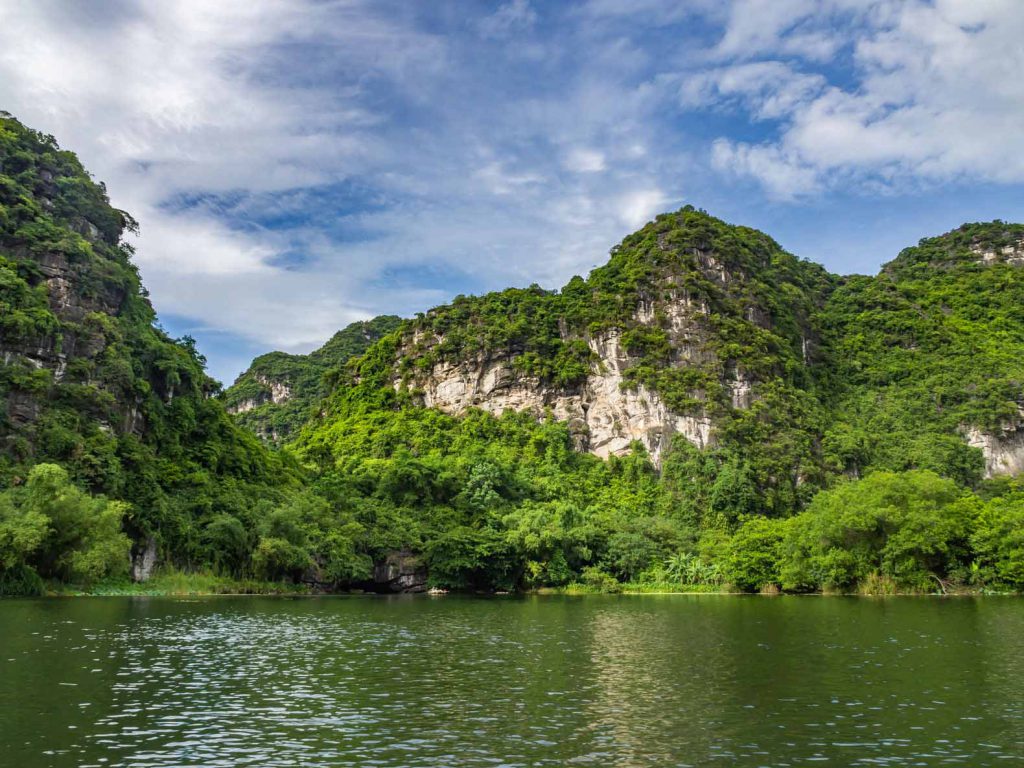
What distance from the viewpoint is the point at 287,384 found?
572ft

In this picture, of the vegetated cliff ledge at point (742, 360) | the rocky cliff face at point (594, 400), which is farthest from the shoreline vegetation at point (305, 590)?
the rocky cliff face at point (594, 400)

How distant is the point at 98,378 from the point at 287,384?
102 m

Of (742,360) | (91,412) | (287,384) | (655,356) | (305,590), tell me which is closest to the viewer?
(91,412)

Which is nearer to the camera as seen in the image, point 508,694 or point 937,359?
point 508,694

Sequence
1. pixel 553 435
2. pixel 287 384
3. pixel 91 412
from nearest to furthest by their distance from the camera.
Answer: pixel 91 412, pixel 553 435, pixel 287 384

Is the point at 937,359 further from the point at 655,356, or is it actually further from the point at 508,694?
the point at 508,694

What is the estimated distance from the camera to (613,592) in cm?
7888

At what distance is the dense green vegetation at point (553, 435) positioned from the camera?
205 ft

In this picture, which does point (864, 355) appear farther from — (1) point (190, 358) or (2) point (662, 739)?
(2) point (662, 739)

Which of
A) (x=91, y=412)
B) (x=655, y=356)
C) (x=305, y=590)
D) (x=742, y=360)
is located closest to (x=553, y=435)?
(x=655, y=356)

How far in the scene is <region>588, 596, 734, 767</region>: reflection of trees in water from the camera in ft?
45.9

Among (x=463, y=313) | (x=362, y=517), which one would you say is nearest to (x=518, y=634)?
(x=362, y=517)

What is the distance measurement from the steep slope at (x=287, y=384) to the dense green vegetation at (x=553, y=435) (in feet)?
6.11

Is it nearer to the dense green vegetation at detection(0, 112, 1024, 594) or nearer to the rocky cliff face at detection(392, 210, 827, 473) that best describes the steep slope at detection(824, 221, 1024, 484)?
the dense green vegetation at detection(0, 112, 1024, 594)
